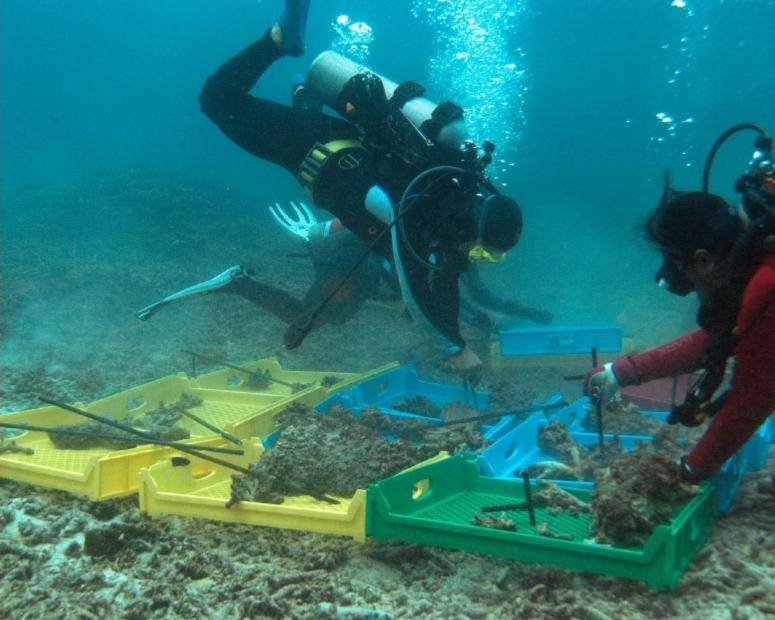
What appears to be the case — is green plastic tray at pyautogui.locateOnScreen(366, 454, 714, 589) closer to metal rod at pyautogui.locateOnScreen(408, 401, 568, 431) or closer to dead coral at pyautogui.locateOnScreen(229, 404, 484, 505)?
dead coral at pyautogui.locateOnScreen(229, 404, 484, 505)

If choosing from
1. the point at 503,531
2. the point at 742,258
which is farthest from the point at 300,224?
the point at 742,258

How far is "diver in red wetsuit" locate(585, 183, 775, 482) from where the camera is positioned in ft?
6.70

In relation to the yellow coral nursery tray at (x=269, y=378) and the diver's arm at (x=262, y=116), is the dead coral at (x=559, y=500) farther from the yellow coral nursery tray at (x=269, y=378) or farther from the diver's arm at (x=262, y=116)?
the diver's arm at (x=262, y=116)

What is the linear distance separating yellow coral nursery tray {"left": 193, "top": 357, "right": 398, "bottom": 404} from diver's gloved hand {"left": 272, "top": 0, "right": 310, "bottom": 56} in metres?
3.26

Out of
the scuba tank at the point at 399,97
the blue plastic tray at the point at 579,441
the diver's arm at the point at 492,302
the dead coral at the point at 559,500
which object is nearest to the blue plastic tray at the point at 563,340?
the blue plastic tray at the point at 579,441

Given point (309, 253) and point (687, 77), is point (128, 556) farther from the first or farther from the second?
point (687, 77)

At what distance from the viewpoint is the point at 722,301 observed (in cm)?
228

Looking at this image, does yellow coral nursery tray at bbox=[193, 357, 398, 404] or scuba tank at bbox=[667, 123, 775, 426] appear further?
yellow coral nursery tray at bbox=[193, 357, 398, 404]

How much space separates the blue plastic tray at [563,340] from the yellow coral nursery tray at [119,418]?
2.58 meters

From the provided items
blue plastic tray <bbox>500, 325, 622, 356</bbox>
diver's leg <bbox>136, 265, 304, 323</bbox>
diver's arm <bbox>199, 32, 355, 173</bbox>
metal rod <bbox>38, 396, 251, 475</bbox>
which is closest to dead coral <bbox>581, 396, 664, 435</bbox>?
blue plastic tray <bbox>500, 325, 622, 356</bbox>

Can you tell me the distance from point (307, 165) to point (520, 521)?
11.8 ft

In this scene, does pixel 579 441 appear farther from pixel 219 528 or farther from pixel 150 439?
pixel 150 439

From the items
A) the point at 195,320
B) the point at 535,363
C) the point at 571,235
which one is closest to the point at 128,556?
the point at 535,363

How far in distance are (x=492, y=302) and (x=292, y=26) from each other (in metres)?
4.66
